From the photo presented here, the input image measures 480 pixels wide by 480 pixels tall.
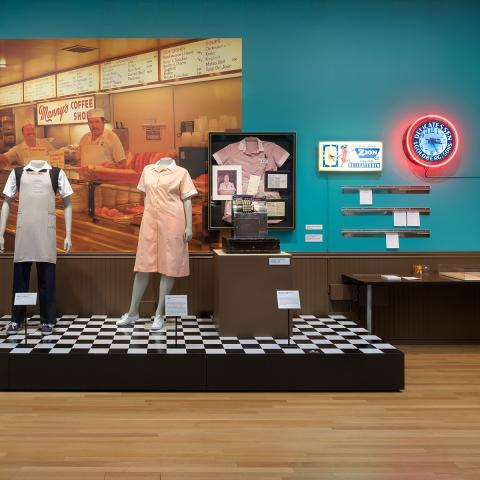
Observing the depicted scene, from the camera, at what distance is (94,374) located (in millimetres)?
4348

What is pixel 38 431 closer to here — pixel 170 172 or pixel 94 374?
pixel 94 374

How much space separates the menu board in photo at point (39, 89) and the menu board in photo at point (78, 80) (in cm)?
6

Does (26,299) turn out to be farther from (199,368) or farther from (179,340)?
(199,368)

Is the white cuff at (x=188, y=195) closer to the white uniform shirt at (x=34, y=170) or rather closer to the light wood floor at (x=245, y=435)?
the white uniform shirt at (x=34, y=170)


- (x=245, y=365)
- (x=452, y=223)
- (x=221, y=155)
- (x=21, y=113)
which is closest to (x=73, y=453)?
(x=245, y=365)

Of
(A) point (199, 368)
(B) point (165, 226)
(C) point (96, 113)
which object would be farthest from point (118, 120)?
(A) point (199, 368)

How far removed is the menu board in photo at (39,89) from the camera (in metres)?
5.95

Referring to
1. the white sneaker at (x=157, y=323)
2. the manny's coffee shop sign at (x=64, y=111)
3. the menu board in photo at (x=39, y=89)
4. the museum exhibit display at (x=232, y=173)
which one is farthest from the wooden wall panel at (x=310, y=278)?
the menu board in photo at (x=39, y=89)

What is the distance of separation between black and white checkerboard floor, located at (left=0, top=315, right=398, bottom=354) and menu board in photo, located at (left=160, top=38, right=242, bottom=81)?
2.43 metres

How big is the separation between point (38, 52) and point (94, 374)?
336 cm

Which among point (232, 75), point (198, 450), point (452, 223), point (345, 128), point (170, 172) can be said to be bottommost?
point (198, 450)

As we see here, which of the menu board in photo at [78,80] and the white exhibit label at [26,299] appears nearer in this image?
the white exhibit label at [26,299]

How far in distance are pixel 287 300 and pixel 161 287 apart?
51.3 inches

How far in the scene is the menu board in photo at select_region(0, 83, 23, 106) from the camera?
19.5ft
